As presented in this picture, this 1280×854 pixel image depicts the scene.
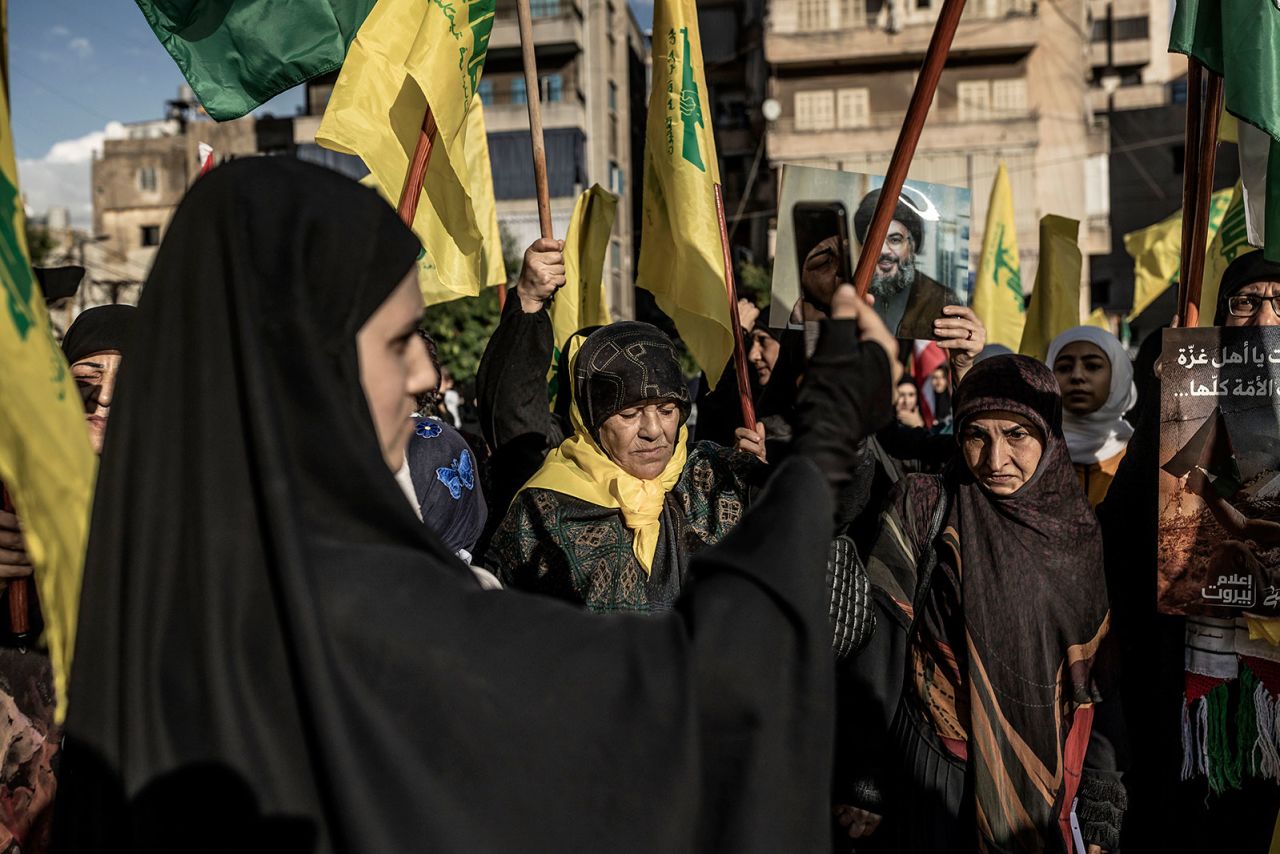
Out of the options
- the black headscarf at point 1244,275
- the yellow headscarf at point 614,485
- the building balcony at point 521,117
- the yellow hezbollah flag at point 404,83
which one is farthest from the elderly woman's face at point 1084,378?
the building balcony at point 521,117

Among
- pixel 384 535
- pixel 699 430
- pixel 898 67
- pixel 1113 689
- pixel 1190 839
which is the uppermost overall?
pixel 898 67

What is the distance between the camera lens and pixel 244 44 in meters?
3.42

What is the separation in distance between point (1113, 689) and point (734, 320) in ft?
4.72

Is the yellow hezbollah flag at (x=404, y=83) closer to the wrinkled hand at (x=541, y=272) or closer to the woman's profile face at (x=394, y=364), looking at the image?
the wrinkled hand at (x=541, y=272)

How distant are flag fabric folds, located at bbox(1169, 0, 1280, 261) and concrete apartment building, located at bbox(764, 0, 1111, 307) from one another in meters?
23.7

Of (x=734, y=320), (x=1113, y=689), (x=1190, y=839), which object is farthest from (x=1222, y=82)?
(x=1190, y=839)

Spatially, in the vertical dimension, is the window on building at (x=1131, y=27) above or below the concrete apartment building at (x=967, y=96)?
above

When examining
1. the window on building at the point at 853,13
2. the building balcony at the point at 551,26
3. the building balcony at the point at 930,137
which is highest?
the building balcony at the point at 551,26

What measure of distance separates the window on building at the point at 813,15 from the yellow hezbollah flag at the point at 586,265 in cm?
2479

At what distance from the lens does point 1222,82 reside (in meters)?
3.34

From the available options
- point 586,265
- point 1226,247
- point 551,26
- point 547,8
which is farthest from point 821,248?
point 547,8

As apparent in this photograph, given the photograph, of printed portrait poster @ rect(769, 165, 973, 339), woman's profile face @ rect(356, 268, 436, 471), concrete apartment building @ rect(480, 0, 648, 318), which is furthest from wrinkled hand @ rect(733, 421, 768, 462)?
concrete apartment building @ rect(480, 0, 648, 318)

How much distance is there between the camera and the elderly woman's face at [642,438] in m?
3.00

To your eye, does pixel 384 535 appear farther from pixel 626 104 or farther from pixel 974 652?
pixel 626 104
